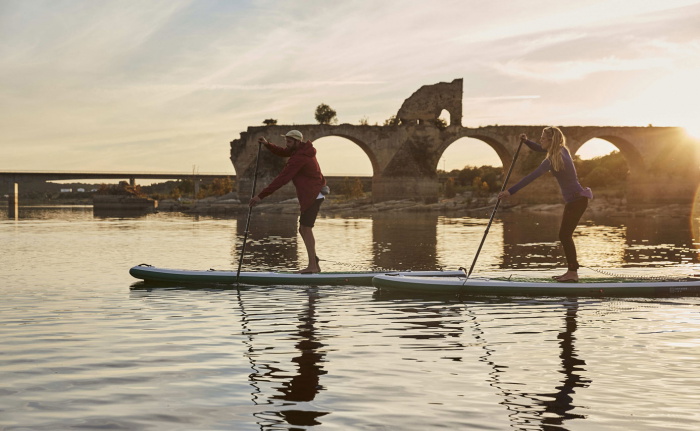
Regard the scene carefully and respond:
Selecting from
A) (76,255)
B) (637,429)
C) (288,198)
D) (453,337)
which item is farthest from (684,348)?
(288,198)

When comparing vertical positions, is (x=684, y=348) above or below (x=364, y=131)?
below

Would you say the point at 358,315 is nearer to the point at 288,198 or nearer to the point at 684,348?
the point at 684,348

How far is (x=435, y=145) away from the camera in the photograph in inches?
2148

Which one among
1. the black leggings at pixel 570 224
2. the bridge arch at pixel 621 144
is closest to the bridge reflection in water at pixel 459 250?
the black leggings at pixel 570 224

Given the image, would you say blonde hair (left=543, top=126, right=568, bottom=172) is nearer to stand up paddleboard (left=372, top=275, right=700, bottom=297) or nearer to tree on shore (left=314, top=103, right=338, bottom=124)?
stand up paddleboard (left=372, top=275, right=700, bottom=297)

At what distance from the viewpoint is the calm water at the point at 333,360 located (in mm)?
4191

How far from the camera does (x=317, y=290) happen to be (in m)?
9.70

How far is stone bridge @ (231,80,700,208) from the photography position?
5425cm

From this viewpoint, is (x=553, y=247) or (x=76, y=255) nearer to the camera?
(x=76, y=255)

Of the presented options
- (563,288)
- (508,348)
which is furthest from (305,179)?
(508,348)

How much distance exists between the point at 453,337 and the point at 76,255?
11112mm

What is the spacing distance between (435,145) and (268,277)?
149ft

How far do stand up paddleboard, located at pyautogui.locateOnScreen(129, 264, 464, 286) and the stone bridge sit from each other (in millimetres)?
43496

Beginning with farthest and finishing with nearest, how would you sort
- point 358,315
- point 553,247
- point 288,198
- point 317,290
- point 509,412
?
point 288,198 → point 553,247 → point 317,290 → point 358,315 → point 509,412
